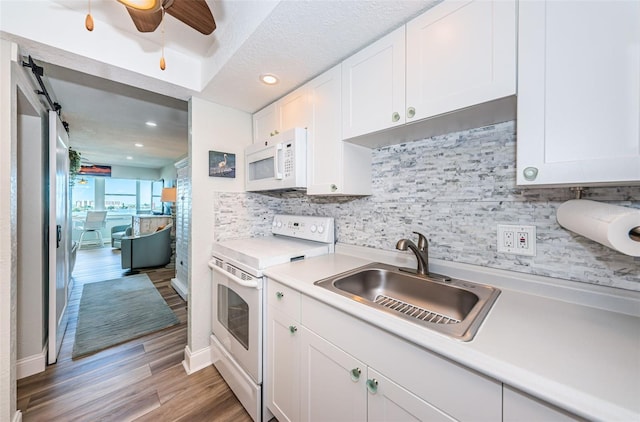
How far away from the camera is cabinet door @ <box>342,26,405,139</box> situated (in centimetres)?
114

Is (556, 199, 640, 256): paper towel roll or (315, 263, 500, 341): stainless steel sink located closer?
(556, 199, 640, 256): paper towel roll

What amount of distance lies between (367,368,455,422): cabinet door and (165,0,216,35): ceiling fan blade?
1.65m

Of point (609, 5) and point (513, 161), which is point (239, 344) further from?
point (609, 5)

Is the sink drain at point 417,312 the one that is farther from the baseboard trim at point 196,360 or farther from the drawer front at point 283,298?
the baseboard trim at point 196,360

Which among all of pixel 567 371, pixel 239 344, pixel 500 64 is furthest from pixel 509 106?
pixel 239 344

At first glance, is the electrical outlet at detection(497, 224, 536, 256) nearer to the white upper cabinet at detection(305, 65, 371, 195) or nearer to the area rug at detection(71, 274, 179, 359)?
the white upper cabinet at detection(305, 65, 371, 195)

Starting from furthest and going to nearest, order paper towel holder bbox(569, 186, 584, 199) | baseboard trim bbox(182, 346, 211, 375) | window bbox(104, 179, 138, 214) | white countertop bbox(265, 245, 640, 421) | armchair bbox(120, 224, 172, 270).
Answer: window bbox(104, 179, 138, 214) → armchair bbox(120, 224, 172, 270) → baseboard trim bbox(182, 346, 211, 375) → paper towel holder bbox(569, 186, 584, 199) → white countertop bbox(265, 245, 640, 421)

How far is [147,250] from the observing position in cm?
435

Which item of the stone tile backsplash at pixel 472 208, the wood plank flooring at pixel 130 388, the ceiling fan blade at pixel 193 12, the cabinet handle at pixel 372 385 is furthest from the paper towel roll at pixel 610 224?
the wood plank flooring at pixel 130 388

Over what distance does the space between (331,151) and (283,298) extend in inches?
35.0

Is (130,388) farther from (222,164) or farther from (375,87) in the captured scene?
(375,87)

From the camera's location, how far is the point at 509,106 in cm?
93

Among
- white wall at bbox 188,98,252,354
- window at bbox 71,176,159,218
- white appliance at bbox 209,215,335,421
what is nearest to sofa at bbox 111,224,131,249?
window at bbox 71,176,159,218

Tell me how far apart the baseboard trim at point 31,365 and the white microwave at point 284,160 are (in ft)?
6.84
